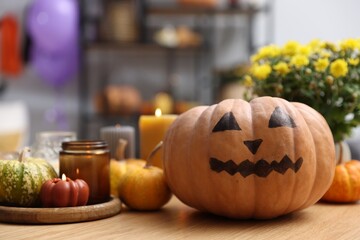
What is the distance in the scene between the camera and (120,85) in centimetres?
491

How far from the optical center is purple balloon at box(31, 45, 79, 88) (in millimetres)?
4344

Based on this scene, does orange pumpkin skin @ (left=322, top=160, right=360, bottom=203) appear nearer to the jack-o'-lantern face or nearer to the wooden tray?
the jack-o'-lantern face

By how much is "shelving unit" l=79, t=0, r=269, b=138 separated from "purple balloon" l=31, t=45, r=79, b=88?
0.74 ft

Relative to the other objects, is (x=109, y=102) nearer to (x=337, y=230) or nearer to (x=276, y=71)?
(x=276, y=71)

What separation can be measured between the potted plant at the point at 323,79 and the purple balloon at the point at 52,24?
3.16 metres

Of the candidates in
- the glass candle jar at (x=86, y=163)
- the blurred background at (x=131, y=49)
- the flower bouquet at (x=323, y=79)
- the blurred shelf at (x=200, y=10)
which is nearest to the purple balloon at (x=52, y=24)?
the blurred background at (x=131, y=49)

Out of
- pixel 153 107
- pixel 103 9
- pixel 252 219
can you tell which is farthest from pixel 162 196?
pixel 103 9

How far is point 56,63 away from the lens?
14.6 feet

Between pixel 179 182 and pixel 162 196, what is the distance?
3.5 inches

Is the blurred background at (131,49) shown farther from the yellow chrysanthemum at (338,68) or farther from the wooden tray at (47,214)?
the wooden tray at (47,214)

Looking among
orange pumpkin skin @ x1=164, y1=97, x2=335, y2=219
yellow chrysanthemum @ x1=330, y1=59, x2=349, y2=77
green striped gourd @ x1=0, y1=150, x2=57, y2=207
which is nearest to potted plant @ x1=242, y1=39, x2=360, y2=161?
→ yellow chrysanthemum @ x1=330, y1=59, x2=349, y2=77

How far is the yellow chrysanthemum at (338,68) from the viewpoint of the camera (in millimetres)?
1117

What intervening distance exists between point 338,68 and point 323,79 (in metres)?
0.05

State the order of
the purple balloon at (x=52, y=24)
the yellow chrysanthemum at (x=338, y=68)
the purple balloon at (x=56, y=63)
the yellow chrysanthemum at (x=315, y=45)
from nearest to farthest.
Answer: the yellow chrysanthemum at (x=338, y=68) → the yellow chrysanthemum at (x=315, y=45) → the purple balloon at (x=52, y=24) → the purple balloon at (x=56, y=63)
